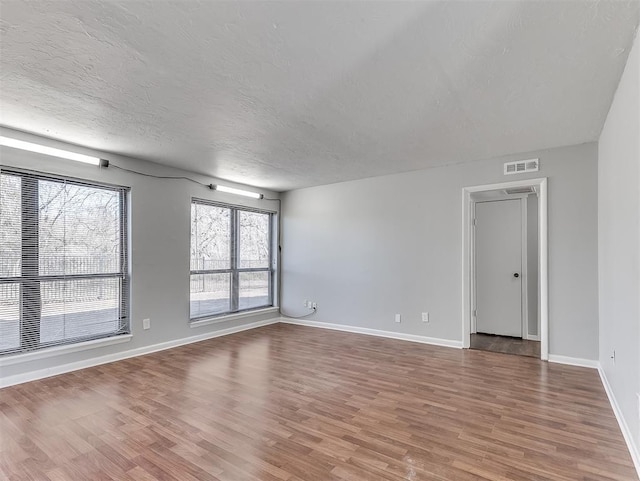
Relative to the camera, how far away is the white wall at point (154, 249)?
3.92 m

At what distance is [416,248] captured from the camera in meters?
4.91

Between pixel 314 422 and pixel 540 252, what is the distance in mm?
3287

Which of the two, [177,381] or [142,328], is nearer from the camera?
[177,381]

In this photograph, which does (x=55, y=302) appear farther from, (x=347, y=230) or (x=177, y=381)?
(x=347, y=230)

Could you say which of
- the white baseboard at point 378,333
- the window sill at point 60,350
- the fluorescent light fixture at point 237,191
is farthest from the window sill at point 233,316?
the fluorescent light fixture at point 237,191

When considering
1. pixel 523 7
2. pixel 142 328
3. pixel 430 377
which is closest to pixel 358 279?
pixel 430 377

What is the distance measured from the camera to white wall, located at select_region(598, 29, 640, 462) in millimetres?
1929

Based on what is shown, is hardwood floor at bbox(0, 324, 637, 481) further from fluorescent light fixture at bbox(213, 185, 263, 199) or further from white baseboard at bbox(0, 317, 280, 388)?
fluorescent light fixture at bbox(213, 185, 263, 199)

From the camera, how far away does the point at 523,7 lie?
165 cm

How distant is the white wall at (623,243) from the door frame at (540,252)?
67 cm

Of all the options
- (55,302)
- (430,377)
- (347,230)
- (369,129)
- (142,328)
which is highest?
(369,129)

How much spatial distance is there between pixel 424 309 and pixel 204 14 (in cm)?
426

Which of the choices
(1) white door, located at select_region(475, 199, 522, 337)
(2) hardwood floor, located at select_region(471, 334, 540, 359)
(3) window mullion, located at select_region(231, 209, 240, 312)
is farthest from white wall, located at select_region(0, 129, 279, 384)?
(1) white door, located at select_region(475, 199, 522, 337)

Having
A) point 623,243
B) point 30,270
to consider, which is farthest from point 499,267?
point 30,270
